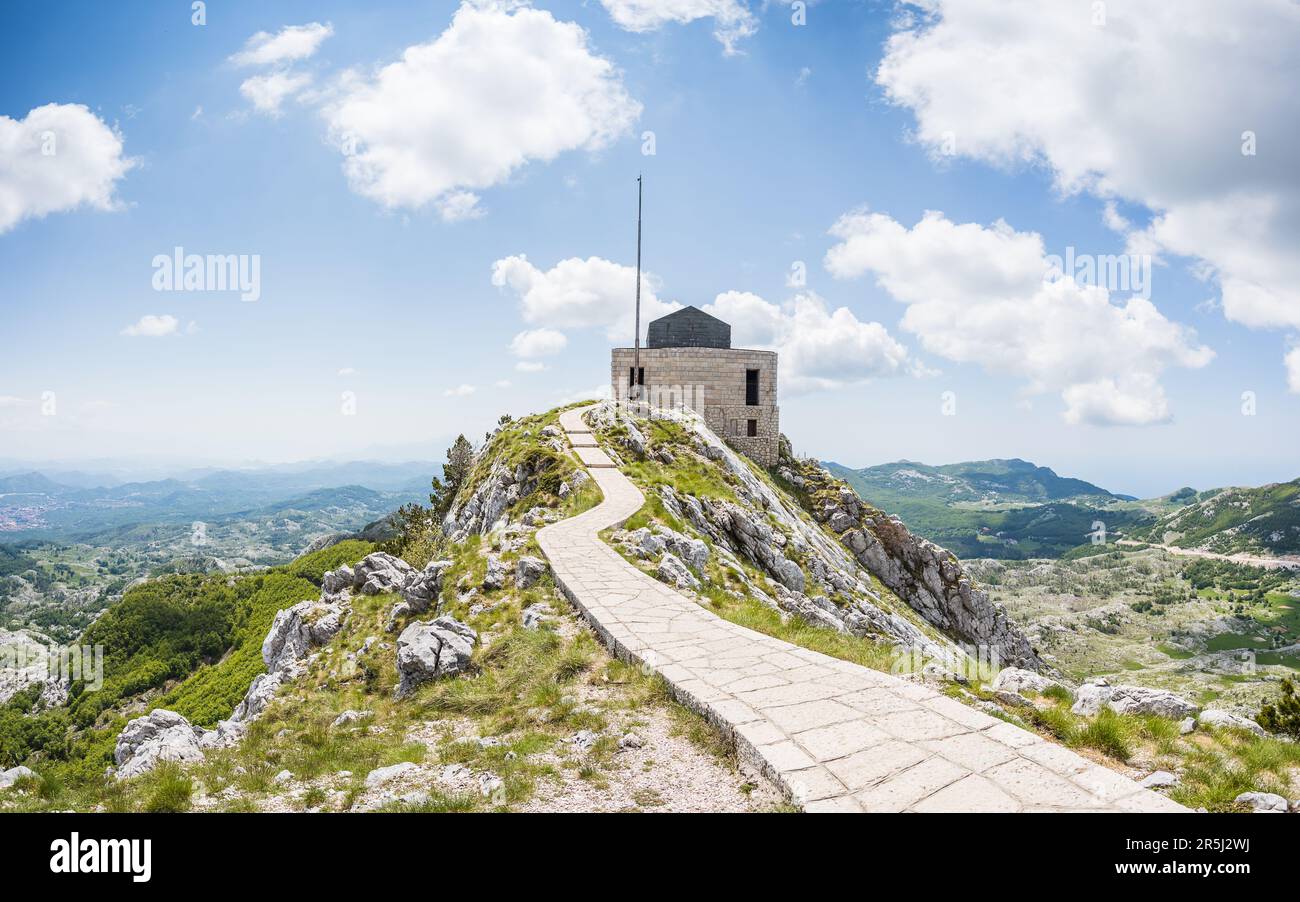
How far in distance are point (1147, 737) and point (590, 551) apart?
12.1 meters

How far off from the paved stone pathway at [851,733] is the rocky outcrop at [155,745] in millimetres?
6338

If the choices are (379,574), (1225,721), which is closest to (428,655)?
(379,574)

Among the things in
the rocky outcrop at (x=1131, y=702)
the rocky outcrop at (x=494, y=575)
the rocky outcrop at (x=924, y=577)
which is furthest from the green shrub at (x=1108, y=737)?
the rocky outcrop at (x=924, y=577)

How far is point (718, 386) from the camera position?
4509 centimetres

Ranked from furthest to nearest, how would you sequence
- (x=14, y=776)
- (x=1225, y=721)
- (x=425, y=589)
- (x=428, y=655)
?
1. (x=425, y=589)
2. (x=428, y=655)
3. (x=14, y=776)
4. (x=1225, y=721)

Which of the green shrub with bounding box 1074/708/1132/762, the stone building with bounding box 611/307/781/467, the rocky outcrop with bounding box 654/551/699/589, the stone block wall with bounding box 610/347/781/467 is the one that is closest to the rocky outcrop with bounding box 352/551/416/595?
the rocky outcrop with bounding box 654/551/699/589

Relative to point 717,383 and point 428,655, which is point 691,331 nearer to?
point 717,383

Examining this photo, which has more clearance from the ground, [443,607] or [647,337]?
[647,337]

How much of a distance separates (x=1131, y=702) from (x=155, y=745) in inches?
533

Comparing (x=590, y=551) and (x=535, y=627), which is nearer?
(x=535, y=627)
